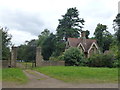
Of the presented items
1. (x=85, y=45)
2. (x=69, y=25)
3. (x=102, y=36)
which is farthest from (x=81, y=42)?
(x=102, y=36)

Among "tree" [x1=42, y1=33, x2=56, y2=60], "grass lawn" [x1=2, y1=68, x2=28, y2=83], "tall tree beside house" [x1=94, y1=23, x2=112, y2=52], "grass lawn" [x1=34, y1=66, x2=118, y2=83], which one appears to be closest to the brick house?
"tree" [x1=42, y1=33, x2=56, y2=60]

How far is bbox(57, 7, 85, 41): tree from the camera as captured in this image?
194ft

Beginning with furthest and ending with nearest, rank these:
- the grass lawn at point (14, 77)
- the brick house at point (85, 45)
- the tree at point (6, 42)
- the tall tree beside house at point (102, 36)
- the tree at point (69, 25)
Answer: the tall tree beside house at point (102, 36) → the tree at point (69, 25) → the brick house at point (85, 45) → the tree at point (6, 42) → the grass lawn at point (14, 77)

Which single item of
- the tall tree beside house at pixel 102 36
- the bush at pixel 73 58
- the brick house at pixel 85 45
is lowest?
the bush at pixel 73 58

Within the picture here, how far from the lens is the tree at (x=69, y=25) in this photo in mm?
59219

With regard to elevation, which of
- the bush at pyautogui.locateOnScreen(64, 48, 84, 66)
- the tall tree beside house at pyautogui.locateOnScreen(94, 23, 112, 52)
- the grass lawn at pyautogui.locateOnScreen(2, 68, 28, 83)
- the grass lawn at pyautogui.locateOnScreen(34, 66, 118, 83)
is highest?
the tall tree beside house at pyautogui.locateOnScreen(94, 23, 112, 52)

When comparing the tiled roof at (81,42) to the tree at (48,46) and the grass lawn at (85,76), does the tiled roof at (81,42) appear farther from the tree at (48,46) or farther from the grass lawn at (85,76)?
the grass lawn at (85,76)

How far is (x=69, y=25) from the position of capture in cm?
6109

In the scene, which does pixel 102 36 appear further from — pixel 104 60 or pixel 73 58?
pixel 73 58

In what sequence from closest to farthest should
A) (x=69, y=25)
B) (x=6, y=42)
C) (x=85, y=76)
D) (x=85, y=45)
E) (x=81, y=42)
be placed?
(x=85, y=76), (x=6, y=42), (x=81, y=42), (x=85, y=45), (x=69, y=25)

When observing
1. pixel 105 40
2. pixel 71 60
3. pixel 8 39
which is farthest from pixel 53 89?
pixel 105 40

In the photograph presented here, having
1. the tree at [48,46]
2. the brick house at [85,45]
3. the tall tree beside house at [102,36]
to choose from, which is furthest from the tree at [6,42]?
the tall tree beside house at [102,36]

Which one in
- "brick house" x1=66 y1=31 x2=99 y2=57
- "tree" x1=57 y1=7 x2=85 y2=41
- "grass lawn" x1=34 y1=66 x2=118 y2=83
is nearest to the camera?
"grass lawn" x1=34 y1=66 x2=118 y2=83

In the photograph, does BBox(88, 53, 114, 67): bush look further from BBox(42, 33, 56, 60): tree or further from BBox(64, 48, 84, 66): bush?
BBox(42, 33, 56, 60): tree
